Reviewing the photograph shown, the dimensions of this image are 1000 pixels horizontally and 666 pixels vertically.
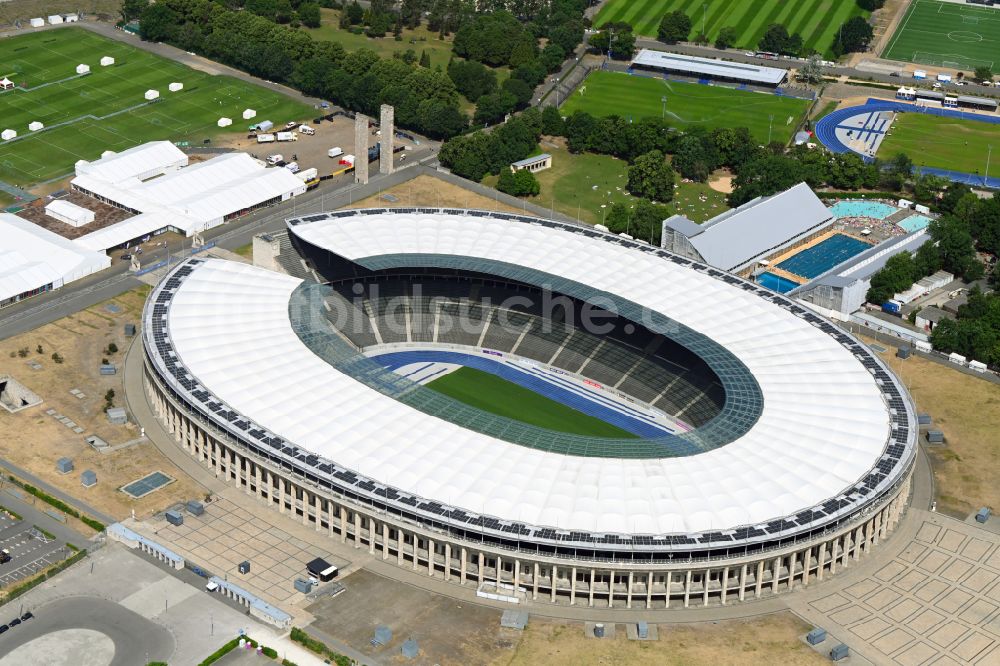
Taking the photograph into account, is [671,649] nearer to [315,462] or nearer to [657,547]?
[657,547]

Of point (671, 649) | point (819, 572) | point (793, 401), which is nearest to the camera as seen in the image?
point (671, 649)

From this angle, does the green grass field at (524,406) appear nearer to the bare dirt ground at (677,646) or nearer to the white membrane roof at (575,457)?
the white membrane roof at (575,457)

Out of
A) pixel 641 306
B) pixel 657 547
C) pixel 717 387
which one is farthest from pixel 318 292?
pixel 657 547

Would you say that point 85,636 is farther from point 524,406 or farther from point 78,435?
point 524,406

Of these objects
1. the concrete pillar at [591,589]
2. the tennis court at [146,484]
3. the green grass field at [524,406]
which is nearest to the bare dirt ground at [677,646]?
the concrete pillar at [591,589]

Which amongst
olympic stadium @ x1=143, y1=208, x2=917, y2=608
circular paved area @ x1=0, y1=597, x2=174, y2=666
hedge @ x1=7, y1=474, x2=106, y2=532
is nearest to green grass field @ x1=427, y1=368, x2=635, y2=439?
olympic stadium @ x1=143, y1=208, x2=917, y2=608
